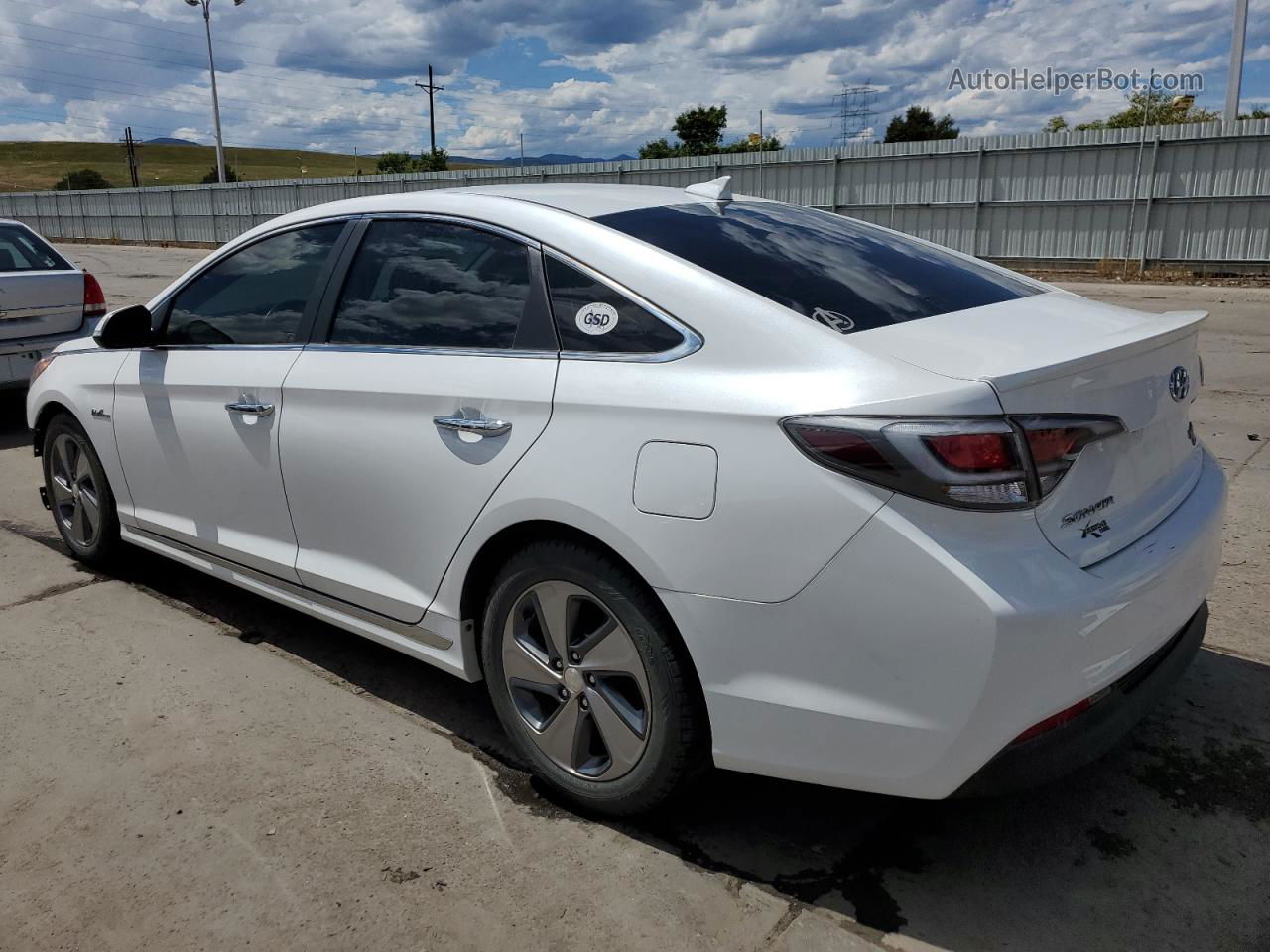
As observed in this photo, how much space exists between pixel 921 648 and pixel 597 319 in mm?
1163

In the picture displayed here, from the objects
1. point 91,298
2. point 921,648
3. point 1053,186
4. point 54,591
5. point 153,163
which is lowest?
point 54,591

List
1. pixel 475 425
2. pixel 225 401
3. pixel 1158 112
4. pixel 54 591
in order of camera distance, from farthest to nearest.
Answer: pixel 1158 112, pixel 54 591, pixel 225 401, pixel 475 425

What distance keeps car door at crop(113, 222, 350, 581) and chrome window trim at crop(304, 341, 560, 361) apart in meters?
0.19

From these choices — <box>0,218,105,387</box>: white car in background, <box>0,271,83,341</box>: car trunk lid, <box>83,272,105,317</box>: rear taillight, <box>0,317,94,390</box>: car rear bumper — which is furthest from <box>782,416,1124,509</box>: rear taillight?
<box>83,272,105,317</box>: rear taillight

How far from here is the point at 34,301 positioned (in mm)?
7812

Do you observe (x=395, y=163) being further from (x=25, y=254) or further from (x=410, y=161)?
(x=25, y=254)

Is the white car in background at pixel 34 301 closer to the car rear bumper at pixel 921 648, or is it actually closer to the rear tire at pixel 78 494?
the rear tire at pixel 78 494

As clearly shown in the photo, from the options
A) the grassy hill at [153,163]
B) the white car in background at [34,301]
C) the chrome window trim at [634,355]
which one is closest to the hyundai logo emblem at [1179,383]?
the chrome window trim at [634,355]

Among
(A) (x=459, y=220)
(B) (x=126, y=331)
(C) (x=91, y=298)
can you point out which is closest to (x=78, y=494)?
(B) (x=126, y=331)

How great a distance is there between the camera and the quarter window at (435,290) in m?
2.88

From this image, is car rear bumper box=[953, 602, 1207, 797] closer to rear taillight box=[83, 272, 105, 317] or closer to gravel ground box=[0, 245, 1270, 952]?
gravel ground box=[0, 245, 1270, 952]

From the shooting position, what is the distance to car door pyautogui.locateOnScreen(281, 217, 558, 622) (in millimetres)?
2758

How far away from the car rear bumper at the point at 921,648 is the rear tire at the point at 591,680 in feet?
0.34

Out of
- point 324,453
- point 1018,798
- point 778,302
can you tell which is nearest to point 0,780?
point 324,453
